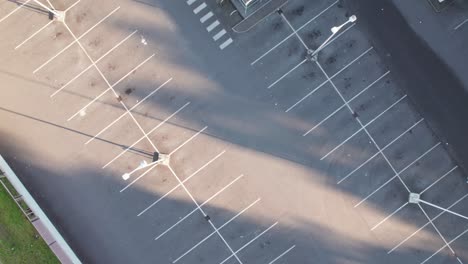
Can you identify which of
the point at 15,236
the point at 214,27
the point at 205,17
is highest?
the point at 205,17

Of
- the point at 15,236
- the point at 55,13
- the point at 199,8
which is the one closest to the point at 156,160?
the point at 199,8

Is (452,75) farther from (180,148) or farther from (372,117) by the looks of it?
(180,148)

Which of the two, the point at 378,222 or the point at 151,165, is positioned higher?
the point at 151,165

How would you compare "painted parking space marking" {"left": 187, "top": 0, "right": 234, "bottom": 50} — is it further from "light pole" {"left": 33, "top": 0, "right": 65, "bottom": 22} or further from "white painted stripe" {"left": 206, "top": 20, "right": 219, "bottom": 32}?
"light pole" {"left": 33, "top": 0, "right": 65, "bottom": 22}

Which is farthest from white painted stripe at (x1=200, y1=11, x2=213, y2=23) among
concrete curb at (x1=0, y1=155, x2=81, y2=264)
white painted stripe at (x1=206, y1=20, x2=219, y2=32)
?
concrete curb at (x1=0, y1=155, x2=81, y2=264)

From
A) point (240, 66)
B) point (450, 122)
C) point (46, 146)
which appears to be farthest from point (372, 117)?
point (46, 146)

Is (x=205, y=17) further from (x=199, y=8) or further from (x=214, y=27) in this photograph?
(x=214, y=27)
